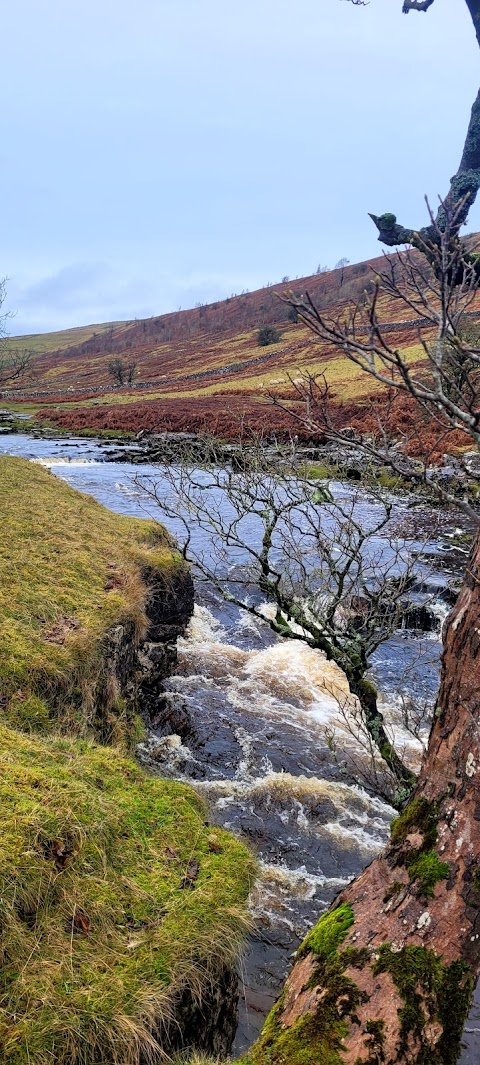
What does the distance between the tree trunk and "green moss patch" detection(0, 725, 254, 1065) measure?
0.90 meters

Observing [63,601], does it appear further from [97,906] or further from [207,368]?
[207,368]

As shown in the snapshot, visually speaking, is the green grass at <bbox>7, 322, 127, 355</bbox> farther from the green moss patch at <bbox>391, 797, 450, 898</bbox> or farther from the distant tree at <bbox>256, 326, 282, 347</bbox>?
the green moss patch at <bbox>391, 797, 450, 898</bbox>

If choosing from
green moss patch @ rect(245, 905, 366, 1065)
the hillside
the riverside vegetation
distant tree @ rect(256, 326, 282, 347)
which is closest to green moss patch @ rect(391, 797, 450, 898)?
green moss patch @ rect(245, 905, 366, 1065)

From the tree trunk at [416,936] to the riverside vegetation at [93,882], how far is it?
0.92 metres

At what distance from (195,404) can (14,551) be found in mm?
44304

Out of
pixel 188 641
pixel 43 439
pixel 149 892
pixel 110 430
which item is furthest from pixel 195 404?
pixel 149 892

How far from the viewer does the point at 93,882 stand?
430cm

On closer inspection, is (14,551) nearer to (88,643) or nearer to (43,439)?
(88,643)

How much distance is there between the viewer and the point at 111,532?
12352mm

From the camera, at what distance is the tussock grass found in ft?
22.4

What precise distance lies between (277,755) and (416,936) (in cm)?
672

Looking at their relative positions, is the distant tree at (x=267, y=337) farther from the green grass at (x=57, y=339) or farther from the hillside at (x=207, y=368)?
the green grass at (x=57, y=339)

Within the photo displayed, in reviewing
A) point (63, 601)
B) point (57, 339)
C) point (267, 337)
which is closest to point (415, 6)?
point (63, 601)

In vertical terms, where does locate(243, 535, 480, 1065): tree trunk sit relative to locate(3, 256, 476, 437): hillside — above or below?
below
